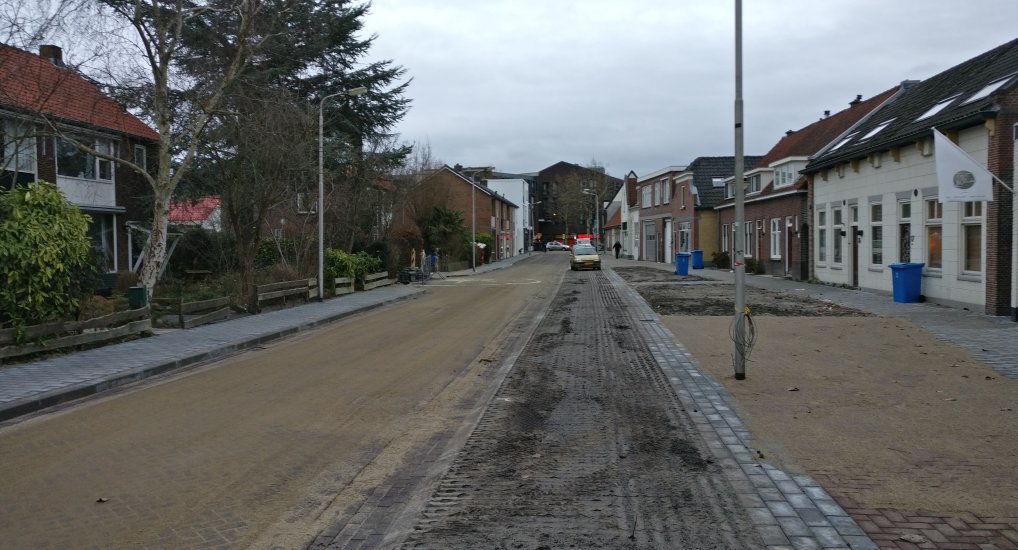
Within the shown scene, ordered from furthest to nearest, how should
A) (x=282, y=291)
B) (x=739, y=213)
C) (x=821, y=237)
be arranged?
(x=821, y=237), (x=282, y=291), (x=739, y=213)

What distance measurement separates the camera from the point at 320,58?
3316 centimetres

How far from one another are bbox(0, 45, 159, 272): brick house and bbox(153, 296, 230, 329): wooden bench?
1893 mm

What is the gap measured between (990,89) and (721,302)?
8.14m

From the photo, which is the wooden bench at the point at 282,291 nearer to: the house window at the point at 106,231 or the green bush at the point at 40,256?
the green bush at the point at 40,256

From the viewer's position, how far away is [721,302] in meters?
21.4

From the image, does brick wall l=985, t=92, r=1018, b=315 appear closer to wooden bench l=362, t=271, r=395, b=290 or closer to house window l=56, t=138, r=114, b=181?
wooden bench l=362, t=271, r=395, b=290

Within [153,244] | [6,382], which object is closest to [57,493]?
[6,382]

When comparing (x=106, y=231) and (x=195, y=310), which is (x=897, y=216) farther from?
(x=106, y=231)

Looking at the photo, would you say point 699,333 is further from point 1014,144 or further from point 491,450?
point 491,450

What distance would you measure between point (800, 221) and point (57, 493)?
2973cm

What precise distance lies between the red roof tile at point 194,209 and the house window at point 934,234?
76.4ft

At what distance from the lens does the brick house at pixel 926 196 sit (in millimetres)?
15805

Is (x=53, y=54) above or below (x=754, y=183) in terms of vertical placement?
above

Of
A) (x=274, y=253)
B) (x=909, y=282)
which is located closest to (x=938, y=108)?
(x=909, y=282)
